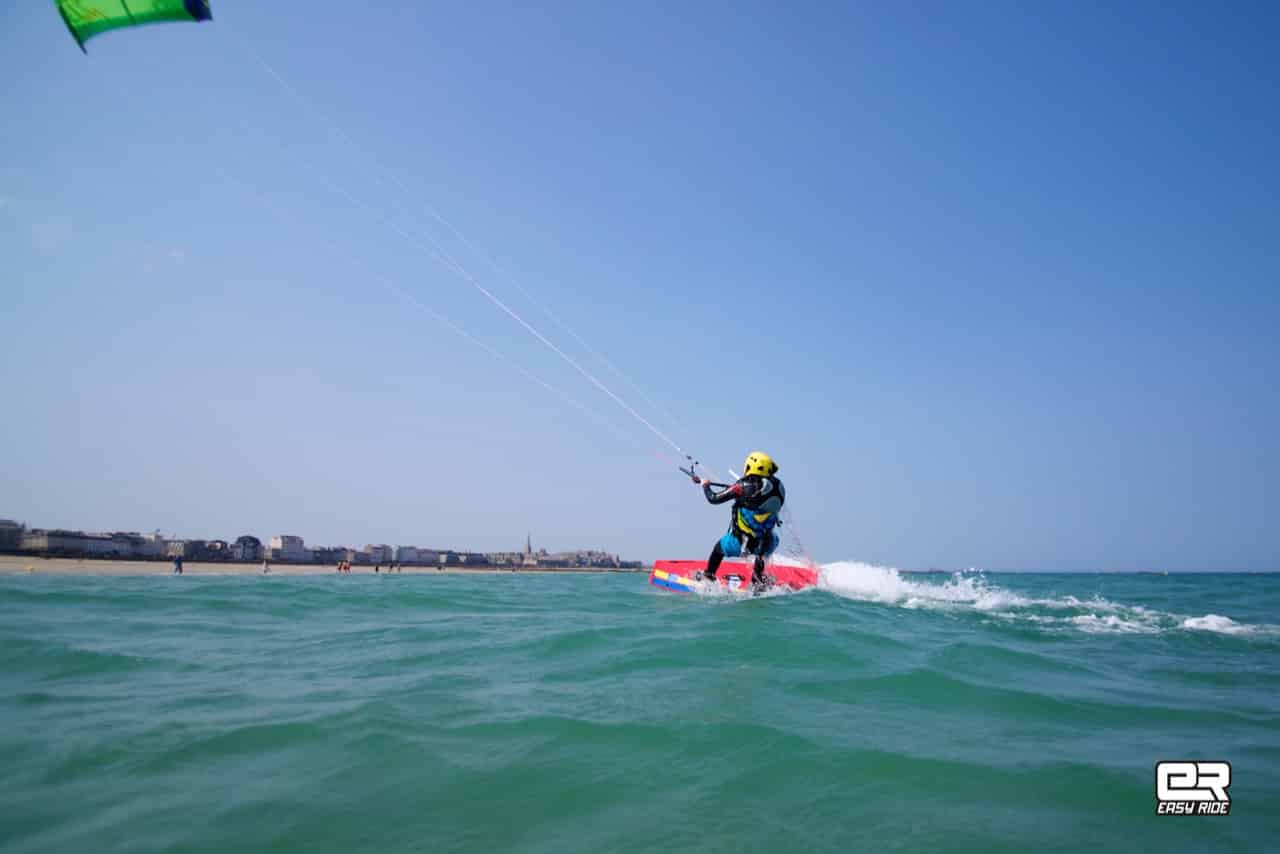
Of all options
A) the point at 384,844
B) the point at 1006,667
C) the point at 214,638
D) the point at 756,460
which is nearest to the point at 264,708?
the point at 384,844

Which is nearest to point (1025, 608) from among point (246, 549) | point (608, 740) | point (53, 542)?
point (608, 740)

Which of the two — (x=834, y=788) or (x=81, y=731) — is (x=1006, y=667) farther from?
(x=81, y=731)

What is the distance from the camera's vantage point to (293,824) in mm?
3061

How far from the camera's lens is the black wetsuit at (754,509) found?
13266 millimetres

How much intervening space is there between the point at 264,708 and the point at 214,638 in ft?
13.3

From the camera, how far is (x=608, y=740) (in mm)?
4160

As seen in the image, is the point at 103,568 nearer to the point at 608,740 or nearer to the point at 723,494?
the point at 723,494

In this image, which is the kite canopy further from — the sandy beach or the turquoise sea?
the sandy beach

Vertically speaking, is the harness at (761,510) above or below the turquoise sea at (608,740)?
above

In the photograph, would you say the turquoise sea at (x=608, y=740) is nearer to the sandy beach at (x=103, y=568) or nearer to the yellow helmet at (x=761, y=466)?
the yellow helmet at (x=761, y=466)

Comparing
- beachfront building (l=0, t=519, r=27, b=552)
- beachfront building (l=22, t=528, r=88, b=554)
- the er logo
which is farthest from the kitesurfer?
beachfront building (l=0, t=519, r=27, b=552)

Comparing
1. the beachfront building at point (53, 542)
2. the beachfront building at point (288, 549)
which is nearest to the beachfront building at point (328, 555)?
the beachfront building at point (288, 549)

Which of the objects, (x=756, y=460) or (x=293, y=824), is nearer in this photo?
(x=293, y=824)

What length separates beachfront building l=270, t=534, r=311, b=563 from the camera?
8519cm
